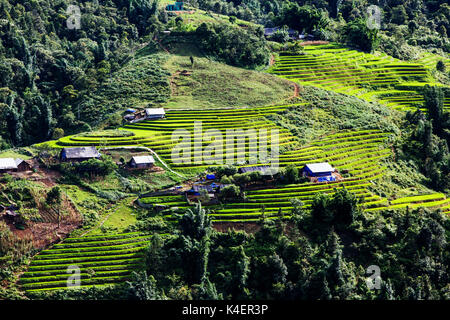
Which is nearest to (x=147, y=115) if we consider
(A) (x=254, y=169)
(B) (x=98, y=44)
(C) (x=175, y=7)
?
(A) (x=254, y=169)

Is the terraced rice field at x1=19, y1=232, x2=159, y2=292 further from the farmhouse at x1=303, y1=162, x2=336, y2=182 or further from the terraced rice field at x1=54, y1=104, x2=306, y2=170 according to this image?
the farmhouse at x1=303, y1=162, x2=336, y2=182

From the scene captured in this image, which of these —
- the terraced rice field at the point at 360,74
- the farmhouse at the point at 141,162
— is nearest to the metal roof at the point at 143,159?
the farmhouse at the point at 141,162

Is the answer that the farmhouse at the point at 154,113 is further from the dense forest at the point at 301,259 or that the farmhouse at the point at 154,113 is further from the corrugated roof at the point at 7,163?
the dense forest at the point at 301,259

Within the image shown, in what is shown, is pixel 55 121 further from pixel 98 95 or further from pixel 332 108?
pixel 332 108

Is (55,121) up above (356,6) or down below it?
below

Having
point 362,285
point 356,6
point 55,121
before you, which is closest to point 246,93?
point 55,121

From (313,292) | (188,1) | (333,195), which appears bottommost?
(313,292)

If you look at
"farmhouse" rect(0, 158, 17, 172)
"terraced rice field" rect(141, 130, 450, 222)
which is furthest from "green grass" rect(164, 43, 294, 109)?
"farmhouse" rect(0, 158, 17, 172)
